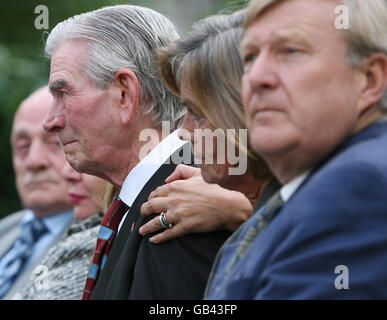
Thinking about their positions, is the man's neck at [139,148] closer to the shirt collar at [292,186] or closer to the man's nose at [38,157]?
the shirt collar at [292,186]

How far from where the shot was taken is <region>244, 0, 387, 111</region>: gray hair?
2.02m

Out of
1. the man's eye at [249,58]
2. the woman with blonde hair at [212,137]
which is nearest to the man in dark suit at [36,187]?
the woman with blonde hair at [212,137]

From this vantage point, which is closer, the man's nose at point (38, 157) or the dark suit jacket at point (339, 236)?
the dark suit jacket at point (339, 236)

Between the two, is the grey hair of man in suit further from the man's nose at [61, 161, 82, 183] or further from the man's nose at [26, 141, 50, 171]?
the man's nose at [26, 141, 50, 171]

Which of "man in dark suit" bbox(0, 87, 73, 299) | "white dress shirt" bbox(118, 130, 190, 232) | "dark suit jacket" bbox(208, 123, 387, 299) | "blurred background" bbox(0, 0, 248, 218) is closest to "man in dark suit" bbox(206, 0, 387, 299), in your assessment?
"dark suit jacket" bbox(208, 123, 387, 299)

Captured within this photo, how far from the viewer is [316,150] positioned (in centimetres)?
202

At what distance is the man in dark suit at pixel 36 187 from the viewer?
A: 19.0 ft

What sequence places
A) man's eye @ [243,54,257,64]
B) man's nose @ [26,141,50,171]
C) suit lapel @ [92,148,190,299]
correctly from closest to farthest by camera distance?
man's eye @ [243,54,257,64], suit lapel @ [92,148,190,299], man's nose @ [26,141,50,171]

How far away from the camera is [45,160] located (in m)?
6.08

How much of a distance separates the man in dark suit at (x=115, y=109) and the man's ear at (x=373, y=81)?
3.89 feet

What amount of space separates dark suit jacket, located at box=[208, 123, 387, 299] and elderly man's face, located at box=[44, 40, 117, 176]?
1.52m

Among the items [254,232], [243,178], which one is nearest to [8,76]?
[243,178]
